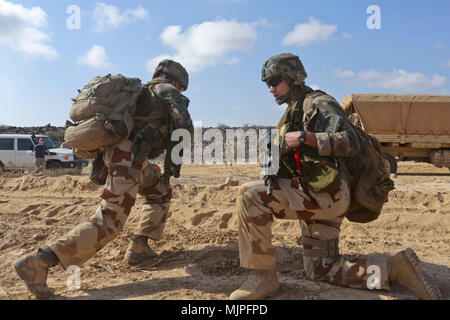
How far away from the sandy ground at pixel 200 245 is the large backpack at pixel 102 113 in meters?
1.17

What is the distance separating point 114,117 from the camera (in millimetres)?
3072

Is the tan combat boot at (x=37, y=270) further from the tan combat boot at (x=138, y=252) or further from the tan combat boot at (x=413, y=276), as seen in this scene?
the tan combat boot at (x=413, y=276)

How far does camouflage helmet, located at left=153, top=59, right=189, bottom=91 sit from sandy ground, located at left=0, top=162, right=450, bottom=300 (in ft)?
5.73

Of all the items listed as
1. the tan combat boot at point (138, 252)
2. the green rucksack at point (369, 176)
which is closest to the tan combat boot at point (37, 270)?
the tan combat boot at point (138, 252)

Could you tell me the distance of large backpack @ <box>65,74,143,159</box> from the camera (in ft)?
9.93

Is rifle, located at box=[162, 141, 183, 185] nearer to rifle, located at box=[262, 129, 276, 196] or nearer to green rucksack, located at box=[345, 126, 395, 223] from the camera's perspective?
rifle, located at box=[262, 129, 276, 196]

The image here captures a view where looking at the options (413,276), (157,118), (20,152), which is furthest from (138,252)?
(20,152)

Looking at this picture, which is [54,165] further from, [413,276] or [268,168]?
[413,276]

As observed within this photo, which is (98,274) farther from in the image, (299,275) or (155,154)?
(299,275)

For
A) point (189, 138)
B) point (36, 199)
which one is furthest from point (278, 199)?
point (36, 199)

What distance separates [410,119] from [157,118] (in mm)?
10422

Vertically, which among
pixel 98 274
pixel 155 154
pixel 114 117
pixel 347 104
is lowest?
pixel 98 274
